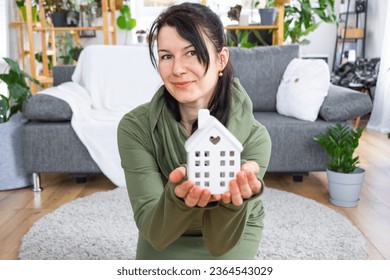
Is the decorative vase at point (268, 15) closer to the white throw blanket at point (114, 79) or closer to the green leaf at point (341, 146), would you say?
the white throw blanket at point (114, 79)

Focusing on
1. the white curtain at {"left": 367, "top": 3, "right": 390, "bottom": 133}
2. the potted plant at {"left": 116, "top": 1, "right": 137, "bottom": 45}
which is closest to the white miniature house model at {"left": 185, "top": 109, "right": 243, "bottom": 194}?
the white curtain at {"left": 367, "top": 3, "right": 390, "bottom": 133}

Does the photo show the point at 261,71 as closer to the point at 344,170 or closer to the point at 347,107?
the point at 347,107

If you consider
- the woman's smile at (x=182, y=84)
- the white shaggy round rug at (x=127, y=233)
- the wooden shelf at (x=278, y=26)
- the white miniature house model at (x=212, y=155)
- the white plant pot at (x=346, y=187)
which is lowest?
the white shaggy round rug at (x=127, y=233)

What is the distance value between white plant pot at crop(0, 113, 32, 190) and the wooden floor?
0.05 m

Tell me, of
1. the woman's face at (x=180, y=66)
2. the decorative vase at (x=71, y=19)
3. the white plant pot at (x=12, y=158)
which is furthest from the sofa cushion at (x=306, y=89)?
the decorative vase at (x=71, y=19)

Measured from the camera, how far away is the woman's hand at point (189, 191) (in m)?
0.62

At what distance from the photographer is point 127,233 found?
70.5 inches

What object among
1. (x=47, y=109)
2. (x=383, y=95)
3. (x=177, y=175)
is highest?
(x=177, y=175)

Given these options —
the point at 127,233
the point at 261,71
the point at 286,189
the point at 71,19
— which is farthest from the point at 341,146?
the point at 71,19

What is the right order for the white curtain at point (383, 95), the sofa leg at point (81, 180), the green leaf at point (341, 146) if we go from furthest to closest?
1. the white curtain at point (383, 95)
2. the sofa leg at point (81, 180)
3. the green leaf at point (341, 146)

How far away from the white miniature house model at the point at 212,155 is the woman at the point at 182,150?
17 millimetres

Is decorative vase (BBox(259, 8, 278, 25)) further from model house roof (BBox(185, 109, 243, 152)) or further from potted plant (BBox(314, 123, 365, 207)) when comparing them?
model house roof (BBox(185, 109, 243, 152))

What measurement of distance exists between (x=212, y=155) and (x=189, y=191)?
0.22ft

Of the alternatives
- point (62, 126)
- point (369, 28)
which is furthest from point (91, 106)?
point (369, 28)
